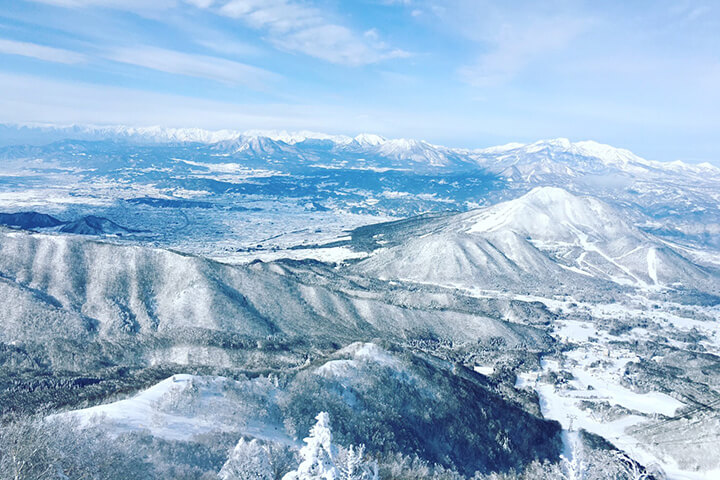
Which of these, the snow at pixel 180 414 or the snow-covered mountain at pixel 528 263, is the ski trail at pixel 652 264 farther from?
the snow at pixel 180 414

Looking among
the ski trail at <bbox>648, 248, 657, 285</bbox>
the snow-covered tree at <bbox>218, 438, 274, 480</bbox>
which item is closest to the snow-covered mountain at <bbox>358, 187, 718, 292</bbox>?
the ski trail at <bbox>648, 248, 657, 285</bbox>

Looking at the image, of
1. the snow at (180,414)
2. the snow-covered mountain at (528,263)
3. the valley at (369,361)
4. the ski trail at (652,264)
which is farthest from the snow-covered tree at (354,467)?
the ski trail at (652,264)

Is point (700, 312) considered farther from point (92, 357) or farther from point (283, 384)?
point (92, 357)

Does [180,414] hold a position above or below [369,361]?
above

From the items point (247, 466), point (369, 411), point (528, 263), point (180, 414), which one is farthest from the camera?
point (528, 263)

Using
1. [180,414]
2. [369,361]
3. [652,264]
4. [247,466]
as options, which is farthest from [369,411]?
[652,264]

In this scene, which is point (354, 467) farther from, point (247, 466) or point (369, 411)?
point (369, 411)

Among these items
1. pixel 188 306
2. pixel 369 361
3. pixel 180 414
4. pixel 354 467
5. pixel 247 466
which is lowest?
pixel 188 306

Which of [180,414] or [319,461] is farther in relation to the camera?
[180,414]

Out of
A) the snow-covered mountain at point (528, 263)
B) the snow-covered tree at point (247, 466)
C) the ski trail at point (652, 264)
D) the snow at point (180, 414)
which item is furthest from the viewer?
the ski trail at point (652, 264)

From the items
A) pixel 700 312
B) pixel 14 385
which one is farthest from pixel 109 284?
pixel 700 312
